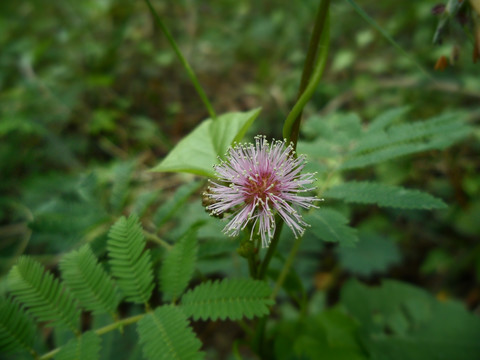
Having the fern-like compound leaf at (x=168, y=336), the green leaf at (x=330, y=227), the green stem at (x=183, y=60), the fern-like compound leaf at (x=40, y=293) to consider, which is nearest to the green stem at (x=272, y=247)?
the green leaf at (x=330, y=227)

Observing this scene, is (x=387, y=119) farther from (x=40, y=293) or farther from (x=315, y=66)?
(x=40, y=293)

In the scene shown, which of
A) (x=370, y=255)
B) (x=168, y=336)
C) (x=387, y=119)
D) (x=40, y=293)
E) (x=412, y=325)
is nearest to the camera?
(x=168, y=336)

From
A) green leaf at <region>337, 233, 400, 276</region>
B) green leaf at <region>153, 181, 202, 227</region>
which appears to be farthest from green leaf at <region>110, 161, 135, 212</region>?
green leaf at <region>337, 233, 400, 276</region>

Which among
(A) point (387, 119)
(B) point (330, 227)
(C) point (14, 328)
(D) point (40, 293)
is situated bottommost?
(C) point (14, 328)

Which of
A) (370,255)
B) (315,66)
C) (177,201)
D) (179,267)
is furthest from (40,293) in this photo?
(370,255)

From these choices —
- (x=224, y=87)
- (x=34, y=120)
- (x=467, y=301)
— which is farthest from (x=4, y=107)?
(x=467, y=301)

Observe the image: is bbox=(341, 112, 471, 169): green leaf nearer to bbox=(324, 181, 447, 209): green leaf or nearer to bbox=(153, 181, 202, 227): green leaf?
bbox=(324, 181, 447, 209): green leaf

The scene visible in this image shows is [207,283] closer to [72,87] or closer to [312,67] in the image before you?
[312,67]
